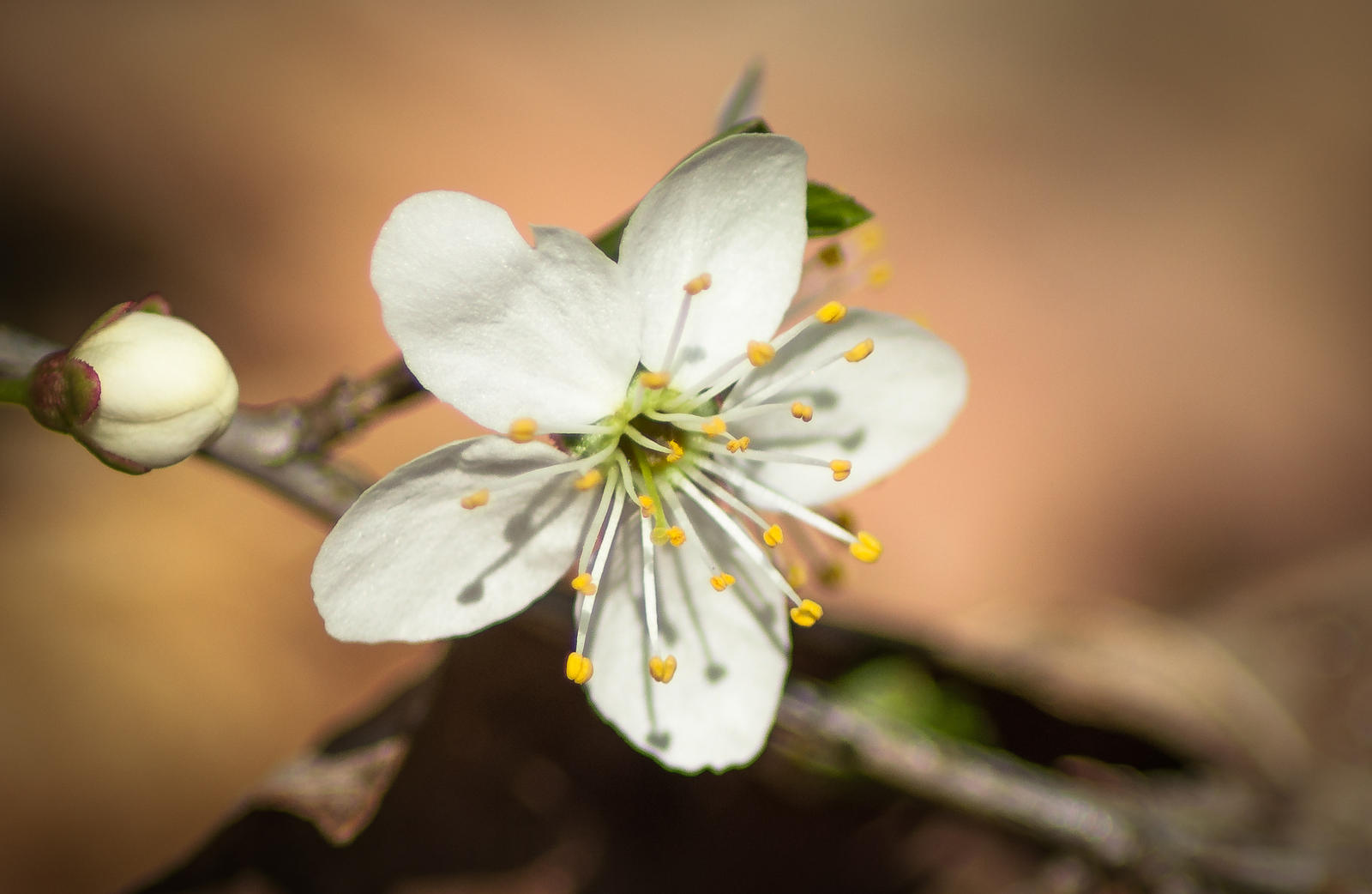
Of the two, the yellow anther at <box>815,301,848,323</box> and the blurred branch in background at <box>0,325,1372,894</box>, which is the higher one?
the yellow anther at <box>815,301,848,323</box>

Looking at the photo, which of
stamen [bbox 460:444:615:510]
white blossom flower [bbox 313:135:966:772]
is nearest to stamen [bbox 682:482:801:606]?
white blossom flower [bbox 313:135:966:772]

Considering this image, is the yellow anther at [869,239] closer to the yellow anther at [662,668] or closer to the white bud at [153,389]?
the yellow anther at [662,668]

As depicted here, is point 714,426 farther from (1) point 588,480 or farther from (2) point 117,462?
(2) point 117,462

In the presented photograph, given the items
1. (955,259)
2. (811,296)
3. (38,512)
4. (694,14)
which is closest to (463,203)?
(811,296)

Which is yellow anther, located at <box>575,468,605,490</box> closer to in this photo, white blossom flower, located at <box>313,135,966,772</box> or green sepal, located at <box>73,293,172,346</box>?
white blossom flower, located at <box>313,135,966,772</box>

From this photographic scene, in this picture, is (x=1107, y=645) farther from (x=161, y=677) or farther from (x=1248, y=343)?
(x=161, y=677)

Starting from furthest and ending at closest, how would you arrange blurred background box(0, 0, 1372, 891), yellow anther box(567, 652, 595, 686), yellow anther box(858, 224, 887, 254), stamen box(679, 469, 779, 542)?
1. blurred background box(0, 0, 1372, 891)
2. yellow anther box(858, 224, 887, 254)
3. stamen box(679, 469, 779, 542)
4. yellow anther box(567, 652, 595, 686)

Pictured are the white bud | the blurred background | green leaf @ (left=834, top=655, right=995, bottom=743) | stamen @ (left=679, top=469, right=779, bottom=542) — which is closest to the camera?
the white bud
